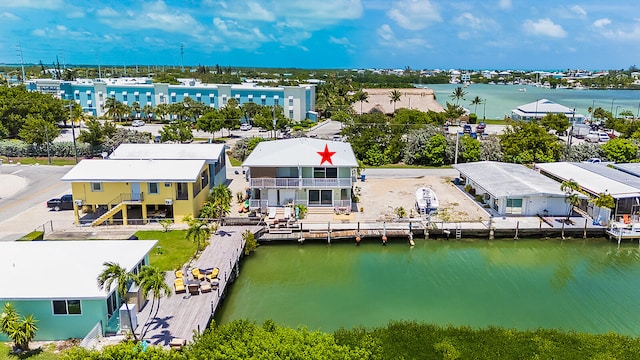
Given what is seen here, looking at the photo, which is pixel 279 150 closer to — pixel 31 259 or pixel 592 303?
pixel 31 259

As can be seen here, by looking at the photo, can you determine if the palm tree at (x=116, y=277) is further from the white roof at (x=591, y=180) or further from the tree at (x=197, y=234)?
the white roof at (x=591, y=180)

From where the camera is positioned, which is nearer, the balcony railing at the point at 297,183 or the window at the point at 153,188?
the window at the point at 153,188

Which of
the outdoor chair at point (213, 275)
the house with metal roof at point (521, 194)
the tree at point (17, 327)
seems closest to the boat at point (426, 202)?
the house with metal roof at point (521, 194)

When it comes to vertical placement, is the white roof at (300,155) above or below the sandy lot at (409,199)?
above

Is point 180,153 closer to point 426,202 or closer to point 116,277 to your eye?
point 426,202

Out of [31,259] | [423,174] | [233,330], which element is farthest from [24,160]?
[233,330]

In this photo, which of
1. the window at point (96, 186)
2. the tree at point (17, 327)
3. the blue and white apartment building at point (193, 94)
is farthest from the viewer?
the blue and white apartment building at point (193, 94)
